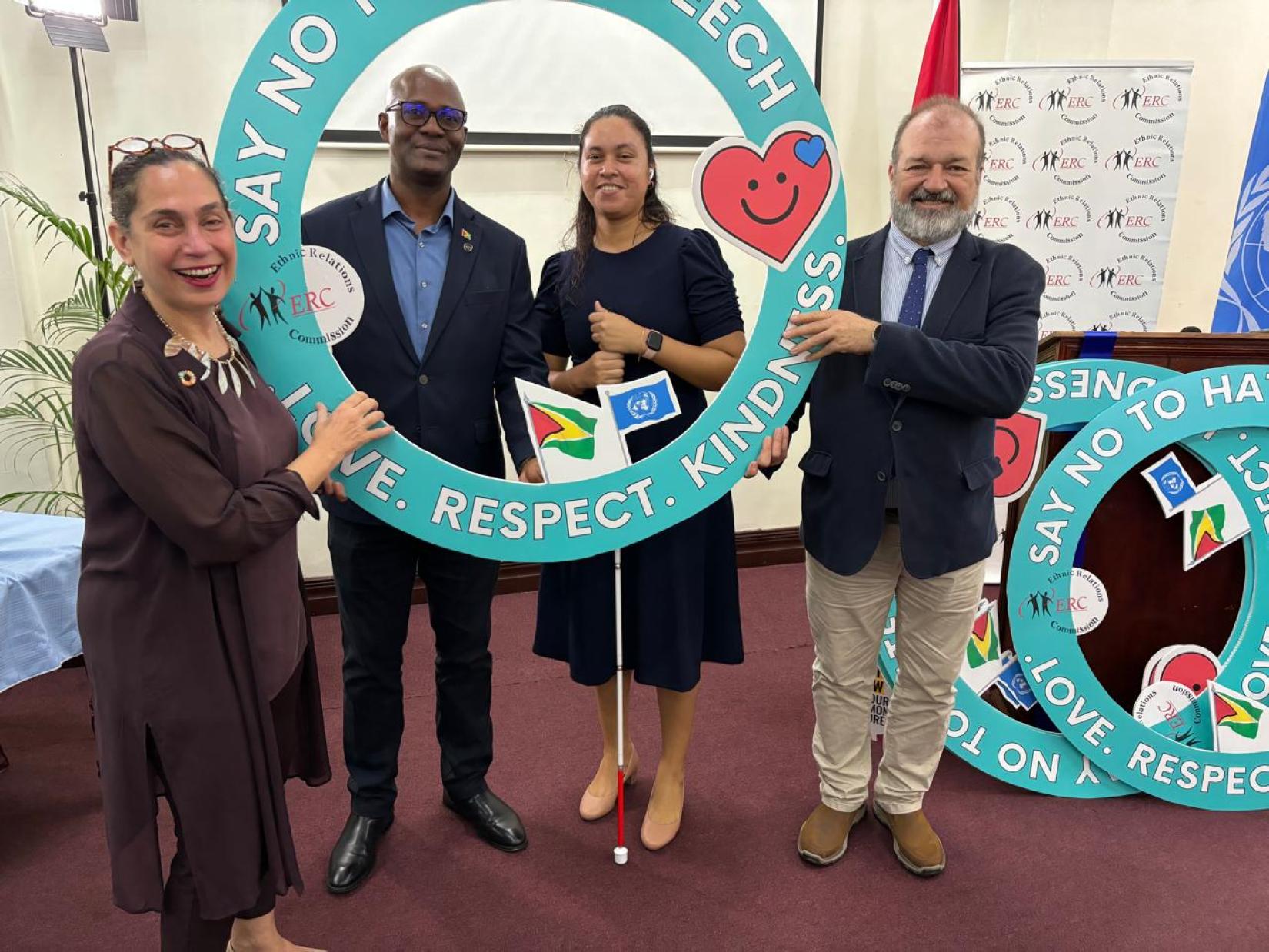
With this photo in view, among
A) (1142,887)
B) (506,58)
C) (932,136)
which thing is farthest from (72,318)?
(1142,887)

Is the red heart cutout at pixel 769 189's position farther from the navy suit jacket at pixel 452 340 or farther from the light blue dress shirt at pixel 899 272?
the navy suit jacket at pixel 452 340

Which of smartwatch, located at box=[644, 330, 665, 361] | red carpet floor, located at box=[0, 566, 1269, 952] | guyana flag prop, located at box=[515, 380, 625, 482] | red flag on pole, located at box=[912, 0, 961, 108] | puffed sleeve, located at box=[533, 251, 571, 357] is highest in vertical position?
red flag on pole, located at box=[912, 0, 961, 108]

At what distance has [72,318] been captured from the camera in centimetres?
317

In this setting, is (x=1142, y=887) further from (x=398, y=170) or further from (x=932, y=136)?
(x=398, y=170)

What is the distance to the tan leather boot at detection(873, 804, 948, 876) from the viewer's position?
1.96m

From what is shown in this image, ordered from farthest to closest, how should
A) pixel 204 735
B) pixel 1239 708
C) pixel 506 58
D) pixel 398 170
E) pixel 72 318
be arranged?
pixel 72 318 → pixel 506 58 → pixel 1239 708 → pixel 398 170 → pixel 204 735

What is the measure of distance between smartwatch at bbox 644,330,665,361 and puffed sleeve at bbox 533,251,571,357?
221mm

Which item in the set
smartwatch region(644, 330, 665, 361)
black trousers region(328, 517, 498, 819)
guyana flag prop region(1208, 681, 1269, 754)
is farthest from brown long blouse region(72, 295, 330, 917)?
guyana flag prop region(1208, 681, 1269, 754)

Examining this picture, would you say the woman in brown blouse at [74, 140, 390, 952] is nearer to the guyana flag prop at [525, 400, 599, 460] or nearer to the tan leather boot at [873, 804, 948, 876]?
the guyana flag prop at [525, 400, 599, 460]

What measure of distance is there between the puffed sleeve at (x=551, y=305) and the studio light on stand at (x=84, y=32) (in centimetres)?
192

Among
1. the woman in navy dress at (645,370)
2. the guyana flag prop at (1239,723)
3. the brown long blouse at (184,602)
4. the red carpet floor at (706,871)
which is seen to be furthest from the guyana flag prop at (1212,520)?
the brown long blouse at (184,602)

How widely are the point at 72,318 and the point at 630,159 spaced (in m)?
2.67

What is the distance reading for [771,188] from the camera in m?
1.50

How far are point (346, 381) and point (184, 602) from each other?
0.45m
